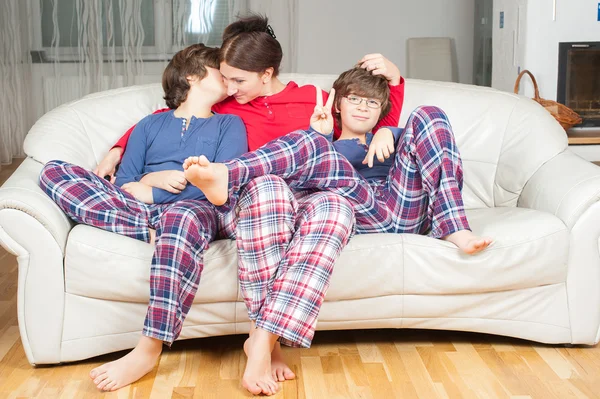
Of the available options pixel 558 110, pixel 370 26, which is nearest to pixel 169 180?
pixel 558 110

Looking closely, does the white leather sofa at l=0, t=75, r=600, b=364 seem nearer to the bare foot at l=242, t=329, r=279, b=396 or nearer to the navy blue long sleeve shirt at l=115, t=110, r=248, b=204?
the bare foot at l=242, t=329, r=279, b=396

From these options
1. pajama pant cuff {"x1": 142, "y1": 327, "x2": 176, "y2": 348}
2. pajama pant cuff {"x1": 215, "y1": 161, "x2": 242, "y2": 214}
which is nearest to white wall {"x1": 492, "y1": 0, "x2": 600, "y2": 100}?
pajama pant cuff {"x1": 215, "y1": 161, "x2": 242, "y2": 214}

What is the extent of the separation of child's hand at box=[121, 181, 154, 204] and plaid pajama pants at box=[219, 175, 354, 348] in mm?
375

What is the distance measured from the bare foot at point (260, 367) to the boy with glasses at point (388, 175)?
0.36 meters

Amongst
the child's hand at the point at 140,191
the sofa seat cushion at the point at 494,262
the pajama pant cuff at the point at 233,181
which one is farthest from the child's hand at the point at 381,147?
the child's hand at the point at 140,191

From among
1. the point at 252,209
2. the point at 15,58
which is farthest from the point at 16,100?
the point at 252,209

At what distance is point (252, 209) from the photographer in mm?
1986

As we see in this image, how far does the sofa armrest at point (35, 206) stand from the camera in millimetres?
2012

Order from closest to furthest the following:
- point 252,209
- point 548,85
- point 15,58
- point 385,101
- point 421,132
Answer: point 252,209, point 421,132, point 385,101, point 548,85, point 15,58

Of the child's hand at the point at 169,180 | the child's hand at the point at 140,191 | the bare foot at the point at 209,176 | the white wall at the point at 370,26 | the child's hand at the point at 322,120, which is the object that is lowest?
the child's hand at the point at 140,191

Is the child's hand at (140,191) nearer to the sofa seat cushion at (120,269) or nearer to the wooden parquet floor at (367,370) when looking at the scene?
the sofa seat cushion at (120,269)

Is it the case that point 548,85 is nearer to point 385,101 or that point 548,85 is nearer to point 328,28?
point 328,28

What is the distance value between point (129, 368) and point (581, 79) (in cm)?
368

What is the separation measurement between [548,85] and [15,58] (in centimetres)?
374
